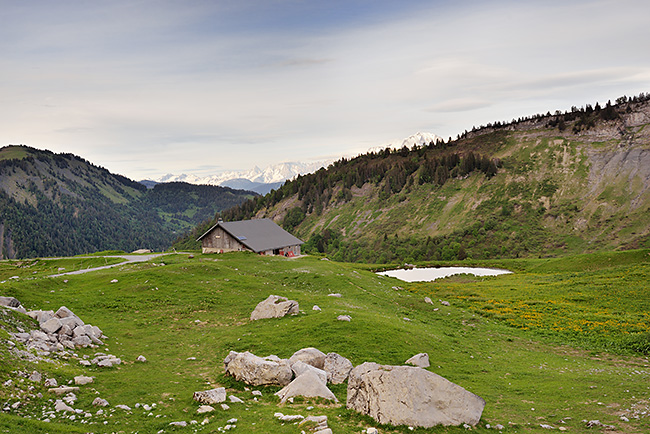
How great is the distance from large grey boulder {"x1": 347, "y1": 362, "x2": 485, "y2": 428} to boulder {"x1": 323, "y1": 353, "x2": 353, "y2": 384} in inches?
173

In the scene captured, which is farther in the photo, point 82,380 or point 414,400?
point 82,380

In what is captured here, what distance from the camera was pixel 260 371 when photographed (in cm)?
1914

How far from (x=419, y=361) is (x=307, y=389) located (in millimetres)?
8578

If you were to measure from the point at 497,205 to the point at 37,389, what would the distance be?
5899 inches

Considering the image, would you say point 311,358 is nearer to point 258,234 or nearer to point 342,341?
point 342,341

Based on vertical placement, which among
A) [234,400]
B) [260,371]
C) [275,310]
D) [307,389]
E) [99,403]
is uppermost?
[99,403]

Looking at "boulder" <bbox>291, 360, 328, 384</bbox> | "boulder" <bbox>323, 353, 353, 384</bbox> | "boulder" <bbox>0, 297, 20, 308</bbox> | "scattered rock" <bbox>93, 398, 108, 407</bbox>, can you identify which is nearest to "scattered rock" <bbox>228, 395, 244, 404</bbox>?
"boulder" <bbox>291, 360, 328, 384</bbox>

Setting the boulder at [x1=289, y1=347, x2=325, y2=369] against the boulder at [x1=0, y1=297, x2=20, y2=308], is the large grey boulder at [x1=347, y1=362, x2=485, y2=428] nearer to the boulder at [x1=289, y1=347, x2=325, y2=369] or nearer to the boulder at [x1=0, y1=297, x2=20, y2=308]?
the boulder at [x1=289, y1=347, x2=325, y2=369]

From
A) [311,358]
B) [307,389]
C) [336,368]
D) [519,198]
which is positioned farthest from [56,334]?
[519,198]

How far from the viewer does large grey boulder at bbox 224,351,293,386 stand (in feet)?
62.6

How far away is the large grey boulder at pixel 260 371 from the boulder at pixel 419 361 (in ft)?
25.6

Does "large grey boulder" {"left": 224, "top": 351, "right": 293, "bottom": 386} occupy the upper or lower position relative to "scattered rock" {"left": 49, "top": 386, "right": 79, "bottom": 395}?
lower

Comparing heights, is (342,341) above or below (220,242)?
below

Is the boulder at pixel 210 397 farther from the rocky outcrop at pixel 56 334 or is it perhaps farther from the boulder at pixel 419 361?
the boulder at pixel 419 361
